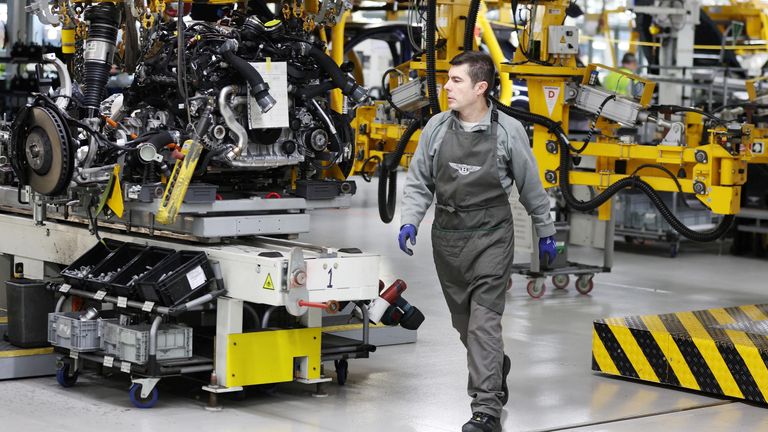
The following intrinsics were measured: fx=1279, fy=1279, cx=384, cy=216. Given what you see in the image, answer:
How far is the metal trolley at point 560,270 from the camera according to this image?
992 centimetres

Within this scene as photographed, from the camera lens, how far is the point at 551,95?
9.01 meters

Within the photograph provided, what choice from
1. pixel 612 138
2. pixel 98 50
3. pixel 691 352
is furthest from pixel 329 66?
pixel 612 138

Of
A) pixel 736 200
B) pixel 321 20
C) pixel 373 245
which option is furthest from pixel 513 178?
pixel 373 245

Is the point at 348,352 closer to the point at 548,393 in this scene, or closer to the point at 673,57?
the point at 548,393

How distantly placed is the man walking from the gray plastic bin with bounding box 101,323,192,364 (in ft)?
4.03

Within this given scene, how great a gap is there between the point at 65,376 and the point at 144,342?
2.15 ft

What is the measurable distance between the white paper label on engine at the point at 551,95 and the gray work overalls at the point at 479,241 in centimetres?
352

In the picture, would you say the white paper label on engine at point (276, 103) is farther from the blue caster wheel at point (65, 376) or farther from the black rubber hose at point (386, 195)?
the black rubber hose at point (386, 195)

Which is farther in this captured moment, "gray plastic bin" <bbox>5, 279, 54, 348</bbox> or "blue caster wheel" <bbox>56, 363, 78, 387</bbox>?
"gray plastic bin" <bbox>5, 279, 54, 348</bbox>

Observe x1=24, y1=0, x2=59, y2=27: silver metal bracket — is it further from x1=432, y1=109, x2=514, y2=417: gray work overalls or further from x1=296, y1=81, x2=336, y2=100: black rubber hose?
x1=432, y1=109, x2=514, y2=417: gray work overalls

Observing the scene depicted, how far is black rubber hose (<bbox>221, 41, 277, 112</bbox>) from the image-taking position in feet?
20.2

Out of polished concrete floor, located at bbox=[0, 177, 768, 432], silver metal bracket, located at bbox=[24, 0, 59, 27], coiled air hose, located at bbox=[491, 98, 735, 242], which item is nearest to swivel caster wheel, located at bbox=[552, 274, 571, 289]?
polished concrete floor, located at bbox=[0, 177, 768, 432]

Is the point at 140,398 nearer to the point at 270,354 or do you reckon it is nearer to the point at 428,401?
the point at 270,354

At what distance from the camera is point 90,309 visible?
6.37 metres
